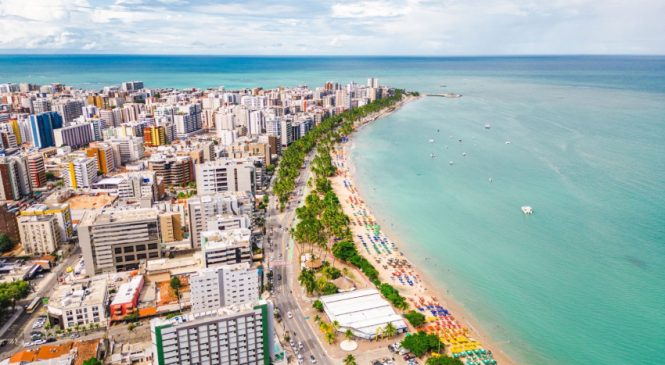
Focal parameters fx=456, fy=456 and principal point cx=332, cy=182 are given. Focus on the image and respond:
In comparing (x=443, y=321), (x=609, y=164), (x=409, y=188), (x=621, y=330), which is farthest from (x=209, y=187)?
(x=609, y=164)

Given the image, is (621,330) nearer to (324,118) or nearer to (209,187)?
(209,187)

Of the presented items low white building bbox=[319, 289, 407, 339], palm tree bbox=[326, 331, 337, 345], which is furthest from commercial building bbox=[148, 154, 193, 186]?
palm tree bbox=[326, 331, 337, 345]

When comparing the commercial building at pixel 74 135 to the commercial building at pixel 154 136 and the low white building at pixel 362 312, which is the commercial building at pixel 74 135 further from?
the low white building at pixel 362 312

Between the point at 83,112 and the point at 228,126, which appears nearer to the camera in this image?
the point at 228,126

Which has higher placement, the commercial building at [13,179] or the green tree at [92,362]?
the commercial building at [13,179]

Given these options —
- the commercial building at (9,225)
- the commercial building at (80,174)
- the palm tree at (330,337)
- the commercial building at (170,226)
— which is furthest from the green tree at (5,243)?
the palm tree at (330,337)

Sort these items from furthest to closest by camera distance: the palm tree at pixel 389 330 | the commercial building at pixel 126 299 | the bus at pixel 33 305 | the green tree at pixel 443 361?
the bus at pixel 33 305 → the commercial building at pixel 126 299 → the palm tree at pixel 389 330 → the green tree at pixel 443 361
